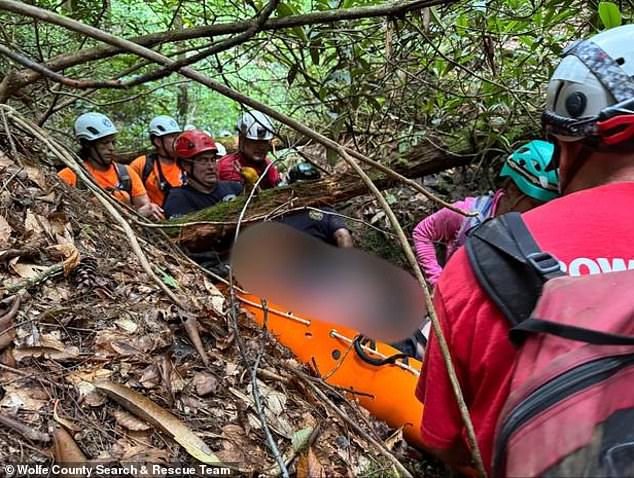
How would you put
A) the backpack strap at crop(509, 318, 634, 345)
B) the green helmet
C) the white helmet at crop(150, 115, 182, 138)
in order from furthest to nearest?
the white helmet at crop(150, 115, 182, 138)
the green helmet
the backpack strap at crop(509, 318, 634, 345)

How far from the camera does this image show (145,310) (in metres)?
2.17

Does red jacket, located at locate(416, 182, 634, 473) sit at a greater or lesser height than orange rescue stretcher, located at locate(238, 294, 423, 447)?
greater

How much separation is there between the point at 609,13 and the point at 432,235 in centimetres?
189

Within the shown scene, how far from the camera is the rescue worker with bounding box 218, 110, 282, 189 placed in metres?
5.77

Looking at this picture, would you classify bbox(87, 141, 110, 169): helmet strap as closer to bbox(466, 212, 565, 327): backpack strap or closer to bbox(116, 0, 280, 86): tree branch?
bbox(116, 0, 280, 86): tree branch

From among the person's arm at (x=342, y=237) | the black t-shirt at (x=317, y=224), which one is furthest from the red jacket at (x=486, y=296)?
the person's arm at (x=342, y=237)

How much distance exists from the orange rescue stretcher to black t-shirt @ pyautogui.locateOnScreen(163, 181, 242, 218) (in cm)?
231

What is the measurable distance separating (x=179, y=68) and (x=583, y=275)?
1085 millimetres

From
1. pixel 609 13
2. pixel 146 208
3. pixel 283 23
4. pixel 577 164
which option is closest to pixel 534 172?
pixel 609 13

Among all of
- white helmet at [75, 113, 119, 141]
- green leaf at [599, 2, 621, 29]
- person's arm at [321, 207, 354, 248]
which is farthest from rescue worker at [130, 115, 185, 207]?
green leaf at [599, 2, 621, 29]

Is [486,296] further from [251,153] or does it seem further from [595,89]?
[251,153]

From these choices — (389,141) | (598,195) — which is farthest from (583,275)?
(389,141)

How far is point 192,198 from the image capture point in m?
5.36

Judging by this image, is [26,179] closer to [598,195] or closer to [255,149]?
[598,195]
